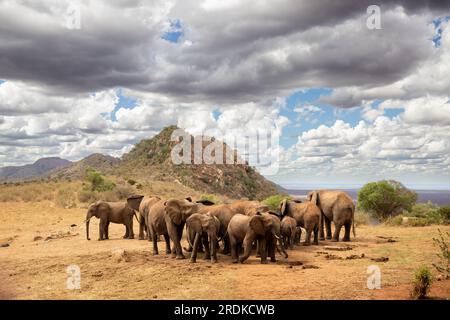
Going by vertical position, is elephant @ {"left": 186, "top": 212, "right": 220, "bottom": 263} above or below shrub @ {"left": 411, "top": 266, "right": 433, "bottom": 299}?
above

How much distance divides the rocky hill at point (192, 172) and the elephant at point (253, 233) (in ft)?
163

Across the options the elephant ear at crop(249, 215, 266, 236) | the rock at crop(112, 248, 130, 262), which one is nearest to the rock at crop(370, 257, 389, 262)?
the elephant ear at crop(249, 215, 266, 236)

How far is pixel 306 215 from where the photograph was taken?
17.4m

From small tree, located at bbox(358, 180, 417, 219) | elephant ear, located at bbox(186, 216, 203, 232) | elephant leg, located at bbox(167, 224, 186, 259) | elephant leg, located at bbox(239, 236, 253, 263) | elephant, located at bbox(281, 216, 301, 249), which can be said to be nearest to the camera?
elephant leg, located at bbox(239, 236, 253, 263)

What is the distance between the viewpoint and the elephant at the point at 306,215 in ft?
56.9

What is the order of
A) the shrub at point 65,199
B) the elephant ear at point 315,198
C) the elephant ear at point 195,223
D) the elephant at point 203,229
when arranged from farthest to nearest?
1. the shrub at point 65,199
2. the elephant ear at point 315,198
3. the elephant ear at point 195,223
4. the elephant at point 203,229

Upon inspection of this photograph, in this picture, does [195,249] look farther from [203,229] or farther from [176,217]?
[176,217]

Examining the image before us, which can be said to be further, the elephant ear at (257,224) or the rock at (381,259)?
the rock at (381,259)

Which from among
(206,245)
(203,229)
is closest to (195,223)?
(203,229)

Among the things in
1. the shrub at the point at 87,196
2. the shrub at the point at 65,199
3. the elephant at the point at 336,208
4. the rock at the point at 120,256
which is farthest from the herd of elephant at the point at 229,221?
the shrub at the point at 87,196

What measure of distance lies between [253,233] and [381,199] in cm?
2183

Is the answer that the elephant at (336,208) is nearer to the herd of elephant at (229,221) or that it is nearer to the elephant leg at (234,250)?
the herd of elephant at (229,221)

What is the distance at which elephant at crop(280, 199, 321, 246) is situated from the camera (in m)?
17.3

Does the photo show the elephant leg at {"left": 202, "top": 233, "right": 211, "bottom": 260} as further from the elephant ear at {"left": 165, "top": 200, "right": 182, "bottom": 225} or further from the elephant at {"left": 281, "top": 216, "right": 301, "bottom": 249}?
the elephant at {"left": 281, "top": 216, "right": 301, "bottom": 249}
